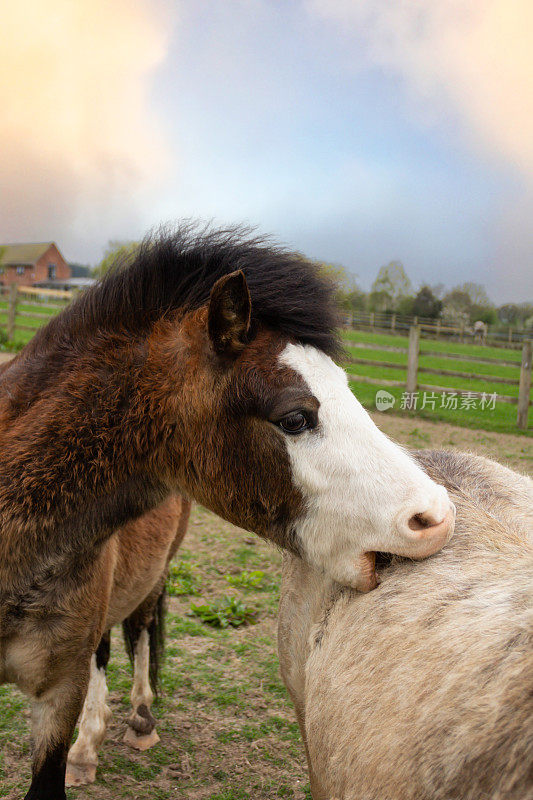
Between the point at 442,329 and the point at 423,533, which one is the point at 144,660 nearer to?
the point at 423,533

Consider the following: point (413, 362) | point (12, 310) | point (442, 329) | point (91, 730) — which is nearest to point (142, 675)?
point (91, 730)

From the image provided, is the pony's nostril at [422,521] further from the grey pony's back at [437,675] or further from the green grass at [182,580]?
the green grass at [182,580]

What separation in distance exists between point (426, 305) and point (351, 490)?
31702 mm

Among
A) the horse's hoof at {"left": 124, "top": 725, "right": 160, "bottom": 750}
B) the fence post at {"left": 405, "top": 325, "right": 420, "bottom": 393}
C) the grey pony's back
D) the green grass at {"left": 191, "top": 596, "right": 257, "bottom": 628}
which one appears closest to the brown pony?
the grey pony's back

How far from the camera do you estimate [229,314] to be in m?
2.20

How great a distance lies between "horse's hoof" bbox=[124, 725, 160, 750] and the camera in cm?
370

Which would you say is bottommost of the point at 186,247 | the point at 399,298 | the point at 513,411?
the point at 513,411

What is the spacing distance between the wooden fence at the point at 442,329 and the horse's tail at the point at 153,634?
56.5 ft

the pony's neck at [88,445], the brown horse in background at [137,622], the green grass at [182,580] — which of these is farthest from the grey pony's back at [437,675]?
the green grass at [182,580]

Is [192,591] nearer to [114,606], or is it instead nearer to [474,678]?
[114,606]

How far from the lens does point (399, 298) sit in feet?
112

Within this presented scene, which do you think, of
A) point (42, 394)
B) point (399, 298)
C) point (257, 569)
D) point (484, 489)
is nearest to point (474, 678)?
point (484, 489)

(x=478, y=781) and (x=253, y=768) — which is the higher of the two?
(x=478, y=781)

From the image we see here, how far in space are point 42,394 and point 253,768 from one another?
2.54 metres
